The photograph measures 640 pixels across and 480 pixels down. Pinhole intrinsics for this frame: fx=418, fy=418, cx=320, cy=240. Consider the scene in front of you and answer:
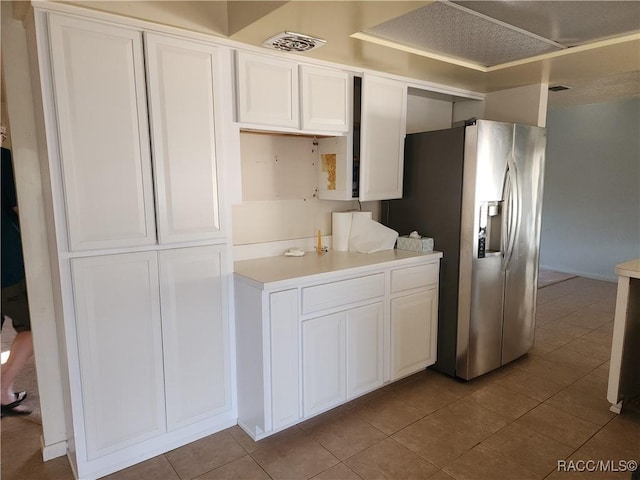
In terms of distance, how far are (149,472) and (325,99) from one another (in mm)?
2232

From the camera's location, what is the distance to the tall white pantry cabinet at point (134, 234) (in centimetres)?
179

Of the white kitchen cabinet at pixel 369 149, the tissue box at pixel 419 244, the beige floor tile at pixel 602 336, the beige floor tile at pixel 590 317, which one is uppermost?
the white kitchen cabinet at pixel 369 149

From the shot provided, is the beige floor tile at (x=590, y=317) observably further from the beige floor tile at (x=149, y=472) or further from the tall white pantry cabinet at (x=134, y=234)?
the beige floor tile at (x=149, y=472)

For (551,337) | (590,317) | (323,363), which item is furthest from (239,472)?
(590,317)

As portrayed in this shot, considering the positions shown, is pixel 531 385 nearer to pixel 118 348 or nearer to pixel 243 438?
pixel 243 438

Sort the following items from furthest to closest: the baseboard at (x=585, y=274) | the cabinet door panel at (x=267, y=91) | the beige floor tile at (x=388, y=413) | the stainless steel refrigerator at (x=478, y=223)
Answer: the baseboard at (x=585, y=274), the stainless steel refrigerator at (x=478, y=223), the beige floor tile at (x=388, y=413), the cabinet door panel at (x=267, y=91)

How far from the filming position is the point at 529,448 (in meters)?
2.21

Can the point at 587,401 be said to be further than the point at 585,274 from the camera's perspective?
No

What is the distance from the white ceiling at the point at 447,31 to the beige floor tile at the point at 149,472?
6.99 ft

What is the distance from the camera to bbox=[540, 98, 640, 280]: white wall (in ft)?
17.2

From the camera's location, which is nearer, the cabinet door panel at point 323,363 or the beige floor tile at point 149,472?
the beige floor tile at point 149,472

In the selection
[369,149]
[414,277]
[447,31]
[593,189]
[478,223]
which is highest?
[447,31]

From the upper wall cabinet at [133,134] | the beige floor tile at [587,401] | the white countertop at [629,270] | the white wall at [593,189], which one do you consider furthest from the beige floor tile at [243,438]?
the white wall at [593,189]

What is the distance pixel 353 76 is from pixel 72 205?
5.92ft
